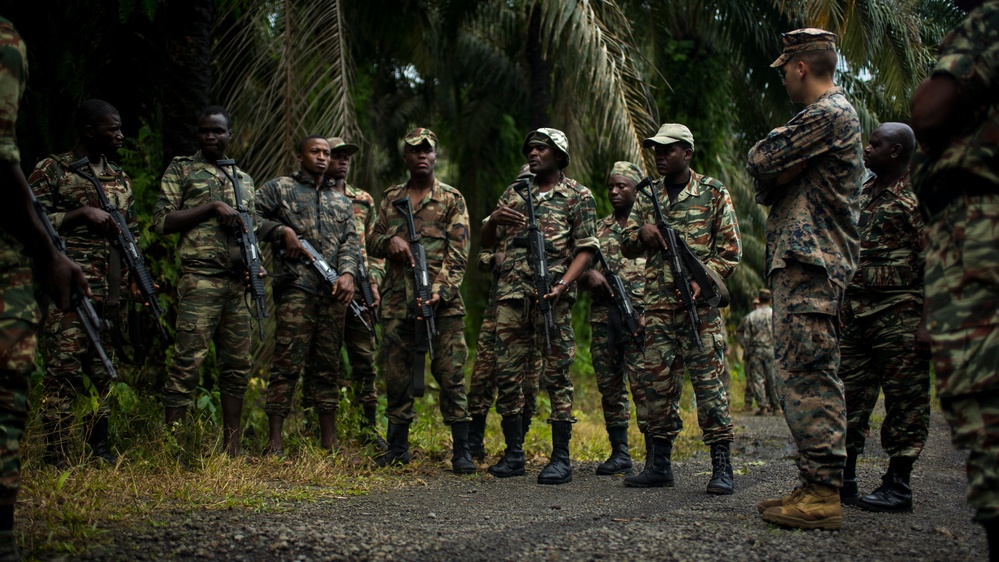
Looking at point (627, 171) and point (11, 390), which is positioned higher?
point (627, 171)

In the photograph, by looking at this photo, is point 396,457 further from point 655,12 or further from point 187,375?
point 655,12

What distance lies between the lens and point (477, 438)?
659 cm

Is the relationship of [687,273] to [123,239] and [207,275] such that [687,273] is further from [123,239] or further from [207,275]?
[123,239]

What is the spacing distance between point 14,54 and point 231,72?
19.0 feet

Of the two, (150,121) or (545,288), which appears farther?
(150,121)

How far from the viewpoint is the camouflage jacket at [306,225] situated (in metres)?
5.95

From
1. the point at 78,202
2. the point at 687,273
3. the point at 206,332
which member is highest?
the point at 78,202

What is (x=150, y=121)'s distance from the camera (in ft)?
27.6

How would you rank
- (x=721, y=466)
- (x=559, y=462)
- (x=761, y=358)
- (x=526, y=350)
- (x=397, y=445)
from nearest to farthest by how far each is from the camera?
1. (x=721, y=466)
2. (x=559, y=462)
3. (x=526, y=350)
4. (x=397, y=445)
5. (x=761, y=358)

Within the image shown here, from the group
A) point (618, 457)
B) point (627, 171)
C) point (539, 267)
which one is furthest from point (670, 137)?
point (618, 457)

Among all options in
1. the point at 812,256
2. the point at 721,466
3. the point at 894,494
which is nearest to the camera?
the point at 812,256

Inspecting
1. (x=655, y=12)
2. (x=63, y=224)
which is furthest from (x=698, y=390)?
(x=655, y=12)

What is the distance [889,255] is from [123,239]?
4.37 meters

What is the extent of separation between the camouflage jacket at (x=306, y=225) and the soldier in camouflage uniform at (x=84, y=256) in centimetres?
93
